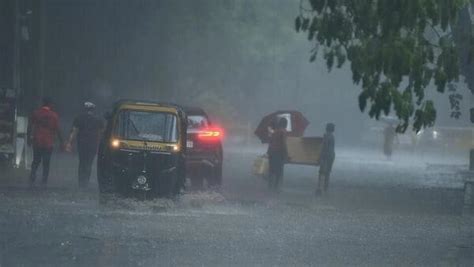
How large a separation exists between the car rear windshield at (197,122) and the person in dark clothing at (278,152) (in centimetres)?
165

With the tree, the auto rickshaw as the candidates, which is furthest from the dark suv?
the tree

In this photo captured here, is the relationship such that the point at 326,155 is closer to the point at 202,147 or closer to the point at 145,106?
the point at 202,147

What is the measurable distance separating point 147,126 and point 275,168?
527 cm

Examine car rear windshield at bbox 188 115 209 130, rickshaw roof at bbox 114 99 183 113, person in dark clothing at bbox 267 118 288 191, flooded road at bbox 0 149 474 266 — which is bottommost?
flooded road at bbox 0 149 474 266

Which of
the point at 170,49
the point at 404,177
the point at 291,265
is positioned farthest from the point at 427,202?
the point at 170,49

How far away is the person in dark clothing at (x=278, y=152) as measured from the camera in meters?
26.5

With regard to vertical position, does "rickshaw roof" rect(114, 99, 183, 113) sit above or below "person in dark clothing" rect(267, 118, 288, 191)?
above

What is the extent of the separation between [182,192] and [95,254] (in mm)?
10423

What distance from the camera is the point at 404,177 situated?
3612cm

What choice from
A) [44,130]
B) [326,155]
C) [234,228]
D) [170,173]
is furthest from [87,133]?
[234,228]

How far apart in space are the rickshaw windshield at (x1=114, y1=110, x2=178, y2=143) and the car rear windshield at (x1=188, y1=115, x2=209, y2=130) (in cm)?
346

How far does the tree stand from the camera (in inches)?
448

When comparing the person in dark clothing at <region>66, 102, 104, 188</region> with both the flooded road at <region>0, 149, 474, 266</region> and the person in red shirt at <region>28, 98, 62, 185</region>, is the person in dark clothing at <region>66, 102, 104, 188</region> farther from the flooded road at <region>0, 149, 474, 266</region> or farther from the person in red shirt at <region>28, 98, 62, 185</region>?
the flooded road at <region>0, 149, 474, 266</region>

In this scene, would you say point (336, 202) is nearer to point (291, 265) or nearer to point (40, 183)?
point (40, 183)
